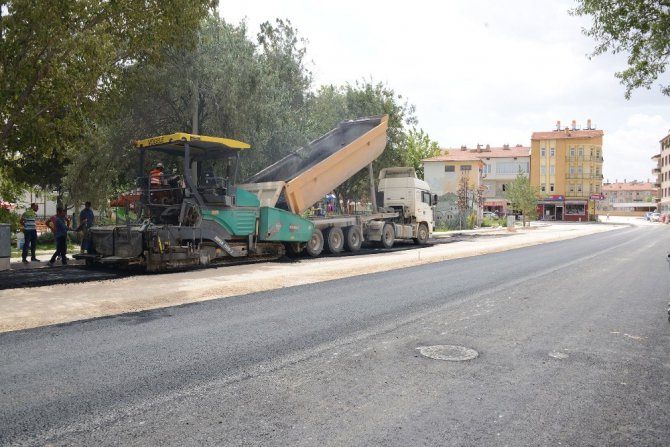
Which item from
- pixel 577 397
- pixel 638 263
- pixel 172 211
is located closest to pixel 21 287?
pixel 172 211

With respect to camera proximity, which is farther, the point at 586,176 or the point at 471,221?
the point at 586,176

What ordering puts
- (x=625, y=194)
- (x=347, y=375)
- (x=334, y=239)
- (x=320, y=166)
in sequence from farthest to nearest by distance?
(x=625, y=194), (x=334, y=239), (x=320, y=166), (x=347, y=375)

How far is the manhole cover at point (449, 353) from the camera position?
505 centimetres

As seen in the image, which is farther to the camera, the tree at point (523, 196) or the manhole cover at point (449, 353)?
the tree at point (523, 196)

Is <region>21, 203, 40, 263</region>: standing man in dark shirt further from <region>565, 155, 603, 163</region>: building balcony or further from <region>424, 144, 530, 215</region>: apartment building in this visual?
<region>565, 155, 603, 163</region>: building balcony

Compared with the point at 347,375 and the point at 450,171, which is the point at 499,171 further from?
A: the point at 347,375

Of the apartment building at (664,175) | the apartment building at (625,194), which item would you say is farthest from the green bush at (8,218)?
the apartment building at (625,194)

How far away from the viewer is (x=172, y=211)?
12516 millimetres

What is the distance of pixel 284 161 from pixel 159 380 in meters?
12.5

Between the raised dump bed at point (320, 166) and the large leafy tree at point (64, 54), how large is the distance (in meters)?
4.74

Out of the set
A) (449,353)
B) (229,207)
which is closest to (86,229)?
(229,207)

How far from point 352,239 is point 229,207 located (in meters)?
6.17

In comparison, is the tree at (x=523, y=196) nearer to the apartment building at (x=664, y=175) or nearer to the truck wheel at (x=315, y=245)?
the truck wheel at (x=315, y=245)

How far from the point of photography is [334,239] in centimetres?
1728
